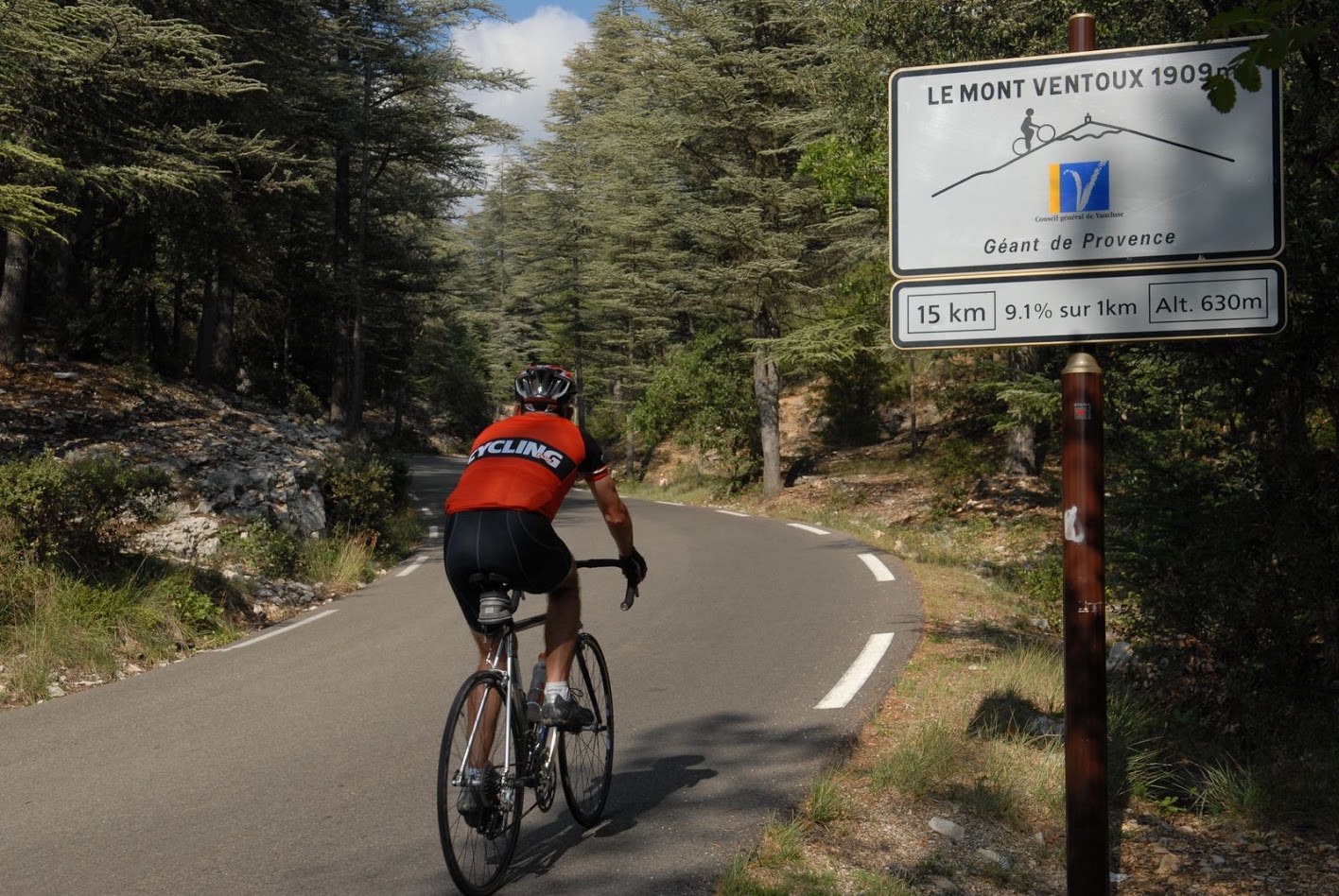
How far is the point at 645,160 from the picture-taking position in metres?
29.9

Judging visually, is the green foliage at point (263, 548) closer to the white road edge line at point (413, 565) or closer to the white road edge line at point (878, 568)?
the white road edge line at point (413, 565)

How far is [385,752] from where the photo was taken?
6.13 m

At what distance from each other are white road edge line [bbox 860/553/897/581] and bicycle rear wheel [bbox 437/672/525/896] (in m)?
8.93

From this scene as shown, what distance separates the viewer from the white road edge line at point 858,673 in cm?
702

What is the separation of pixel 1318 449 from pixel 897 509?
675 inches

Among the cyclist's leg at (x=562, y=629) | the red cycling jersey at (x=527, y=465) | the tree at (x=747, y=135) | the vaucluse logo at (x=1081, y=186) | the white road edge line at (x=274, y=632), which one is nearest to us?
the vaucluse logo at (x=1081, y=186)

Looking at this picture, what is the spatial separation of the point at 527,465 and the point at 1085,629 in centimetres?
206

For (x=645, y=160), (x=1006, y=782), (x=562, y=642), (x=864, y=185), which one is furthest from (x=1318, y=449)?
(x=645, y=160)

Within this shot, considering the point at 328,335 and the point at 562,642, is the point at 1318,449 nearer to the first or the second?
the point at 562,642

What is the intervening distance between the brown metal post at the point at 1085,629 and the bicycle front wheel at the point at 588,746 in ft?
6.57

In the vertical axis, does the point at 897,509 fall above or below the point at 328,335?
below

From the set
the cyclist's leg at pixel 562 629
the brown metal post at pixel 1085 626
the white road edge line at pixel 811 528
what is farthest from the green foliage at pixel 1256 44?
the white road edge line at pixel 811 528

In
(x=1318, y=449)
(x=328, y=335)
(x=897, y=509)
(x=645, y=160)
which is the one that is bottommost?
(x=897, y=509)

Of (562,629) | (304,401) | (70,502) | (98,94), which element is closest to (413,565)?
(70,502)
